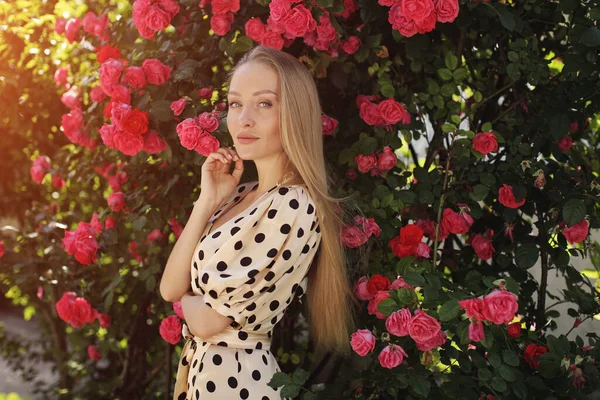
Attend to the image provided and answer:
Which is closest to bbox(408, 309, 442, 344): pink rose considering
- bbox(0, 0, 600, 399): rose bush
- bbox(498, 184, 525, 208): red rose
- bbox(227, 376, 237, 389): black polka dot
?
bbox(0, 0, 600, 399): rose bush

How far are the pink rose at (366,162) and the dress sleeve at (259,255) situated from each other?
39cm

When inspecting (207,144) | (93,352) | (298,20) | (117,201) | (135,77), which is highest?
Result: (298,20)

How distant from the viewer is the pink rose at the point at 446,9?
6.77ft

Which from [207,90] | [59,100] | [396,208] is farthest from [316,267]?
[59,100]

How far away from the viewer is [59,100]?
3.53 m

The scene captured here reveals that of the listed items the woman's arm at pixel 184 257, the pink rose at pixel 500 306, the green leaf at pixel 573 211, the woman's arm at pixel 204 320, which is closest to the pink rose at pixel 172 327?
the woman's arm at pixel 184 257

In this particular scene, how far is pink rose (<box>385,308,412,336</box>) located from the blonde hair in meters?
0.26

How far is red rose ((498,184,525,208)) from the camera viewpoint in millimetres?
2348

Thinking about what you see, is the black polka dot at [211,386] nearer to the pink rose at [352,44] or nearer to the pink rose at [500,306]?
the pink rose at [500,306]

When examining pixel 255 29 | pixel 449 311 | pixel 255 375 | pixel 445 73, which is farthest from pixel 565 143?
pixel 255 375

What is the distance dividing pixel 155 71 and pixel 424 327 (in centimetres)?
121

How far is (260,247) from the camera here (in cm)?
198

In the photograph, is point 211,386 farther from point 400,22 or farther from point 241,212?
point 400,22

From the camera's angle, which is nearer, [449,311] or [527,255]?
[449,311]
